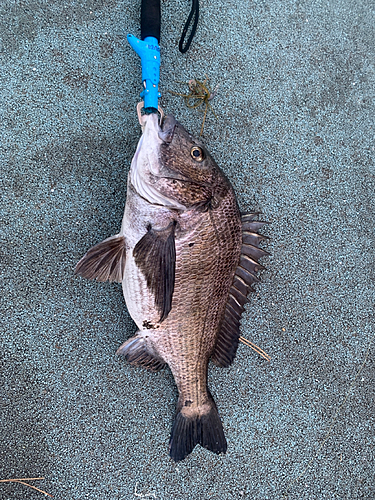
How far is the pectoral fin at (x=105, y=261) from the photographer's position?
1378mm

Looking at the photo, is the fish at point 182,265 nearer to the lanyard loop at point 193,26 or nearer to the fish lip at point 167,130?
the fish lip at point 167,130

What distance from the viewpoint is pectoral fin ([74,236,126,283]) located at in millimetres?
1378

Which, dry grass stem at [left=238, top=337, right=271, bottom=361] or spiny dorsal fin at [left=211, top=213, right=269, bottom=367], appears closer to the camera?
spiny dorsal fin at [left=211, top=213, right=269, bottom=367]

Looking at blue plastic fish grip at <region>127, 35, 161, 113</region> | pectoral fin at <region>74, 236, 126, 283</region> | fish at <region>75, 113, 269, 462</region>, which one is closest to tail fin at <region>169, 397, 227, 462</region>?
fish at <region>75, 113, 269, 462</region>

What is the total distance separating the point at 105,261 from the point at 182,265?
374mm

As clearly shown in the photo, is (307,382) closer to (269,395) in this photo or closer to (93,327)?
(269,395)

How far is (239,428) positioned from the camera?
5.75ft

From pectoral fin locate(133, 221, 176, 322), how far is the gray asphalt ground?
1.35 feet

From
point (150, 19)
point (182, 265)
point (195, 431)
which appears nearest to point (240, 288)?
point (182, 265)

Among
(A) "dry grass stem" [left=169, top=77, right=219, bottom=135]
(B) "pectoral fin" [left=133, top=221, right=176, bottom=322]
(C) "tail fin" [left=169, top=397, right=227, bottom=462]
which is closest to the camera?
(B) "pectoral fin" [left=133, top=221, right=176, bottom=322]

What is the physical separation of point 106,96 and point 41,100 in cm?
33

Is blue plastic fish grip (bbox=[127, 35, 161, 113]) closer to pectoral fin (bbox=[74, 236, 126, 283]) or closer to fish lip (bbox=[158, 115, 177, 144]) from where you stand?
fish lip (bbox=[158, 115, 177, 144])

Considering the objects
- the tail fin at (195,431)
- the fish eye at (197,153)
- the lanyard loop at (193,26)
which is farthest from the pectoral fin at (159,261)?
the lanyard loop at (193,26)

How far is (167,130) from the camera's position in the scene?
1.26 meters
